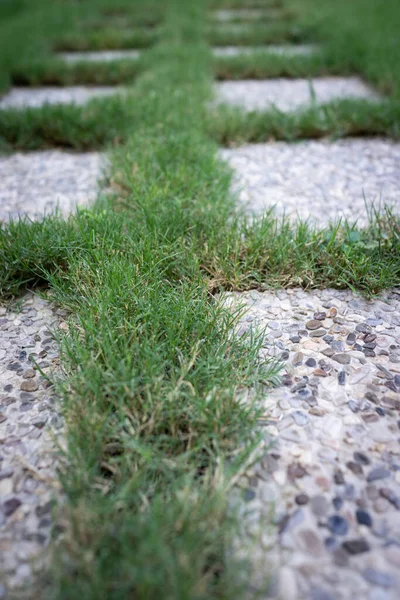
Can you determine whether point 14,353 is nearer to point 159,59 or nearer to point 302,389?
point 302,389

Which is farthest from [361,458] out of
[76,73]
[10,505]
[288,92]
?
[76,73]

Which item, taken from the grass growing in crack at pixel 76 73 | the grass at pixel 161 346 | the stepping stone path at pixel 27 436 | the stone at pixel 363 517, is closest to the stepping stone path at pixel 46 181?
the stepping stone path at pixel 27 436

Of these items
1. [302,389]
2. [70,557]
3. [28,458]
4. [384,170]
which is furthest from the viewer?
[384,170]

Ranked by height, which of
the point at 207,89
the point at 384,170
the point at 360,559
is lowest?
the point at 360,559

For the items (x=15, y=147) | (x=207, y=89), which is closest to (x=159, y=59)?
(x=207, y=89)

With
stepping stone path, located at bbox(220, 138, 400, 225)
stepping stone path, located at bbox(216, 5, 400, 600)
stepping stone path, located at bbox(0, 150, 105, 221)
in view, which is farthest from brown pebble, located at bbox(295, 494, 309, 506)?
stepping stone path, located at bbox(0, 150, 105, 221)

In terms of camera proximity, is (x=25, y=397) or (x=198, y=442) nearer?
(x=198, y=442)

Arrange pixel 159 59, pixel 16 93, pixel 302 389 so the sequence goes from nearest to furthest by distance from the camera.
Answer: pixel 302 389 < pixel 16 93 < pixel 159 59

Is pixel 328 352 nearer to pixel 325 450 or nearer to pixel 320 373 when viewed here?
pixel 320 373
